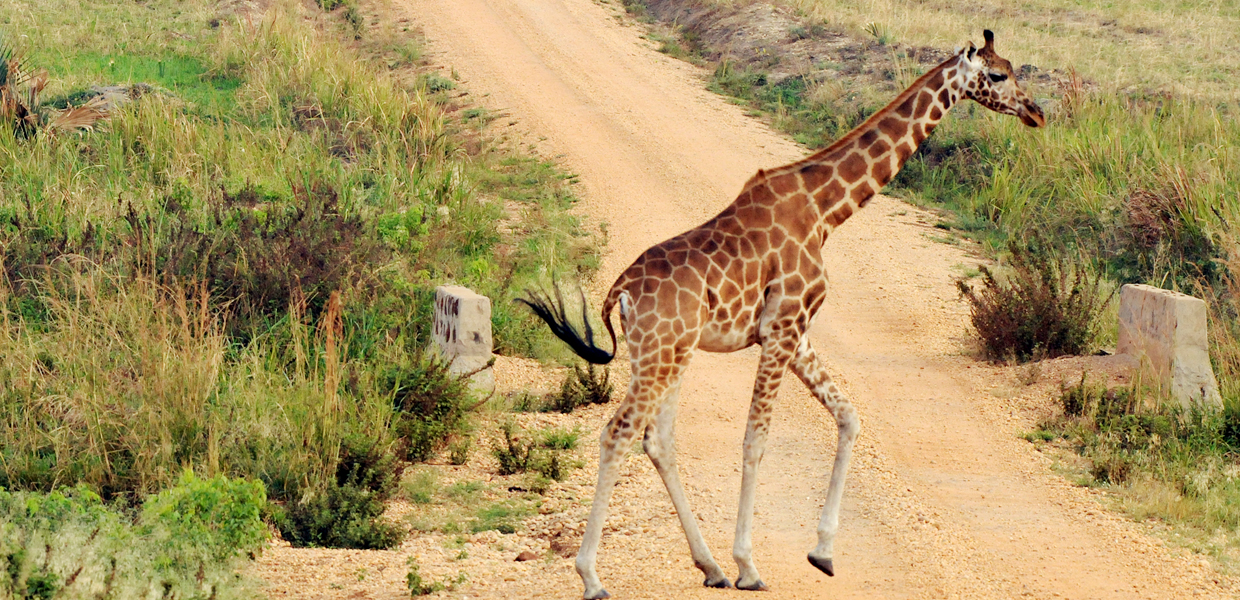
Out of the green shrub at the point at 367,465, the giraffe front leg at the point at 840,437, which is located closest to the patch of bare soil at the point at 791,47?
the green shrub at the point at 367,465

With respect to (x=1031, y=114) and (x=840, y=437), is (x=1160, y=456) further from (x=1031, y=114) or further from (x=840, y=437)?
(x=840, y=437)

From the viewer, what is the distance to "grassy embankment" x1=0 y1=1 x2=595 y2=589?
8.35 m

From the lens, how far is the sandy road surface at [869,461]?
7238mm

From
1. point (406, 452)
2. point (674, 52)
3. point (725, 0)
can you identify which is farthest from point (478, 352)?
point (725, 0)

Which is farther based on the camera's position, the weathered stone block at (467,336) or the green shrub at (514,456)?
the weathered stone block at (467,336)

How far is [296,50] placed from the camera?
19547mm

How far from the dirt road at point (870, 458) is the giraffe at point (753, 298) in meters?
0.59

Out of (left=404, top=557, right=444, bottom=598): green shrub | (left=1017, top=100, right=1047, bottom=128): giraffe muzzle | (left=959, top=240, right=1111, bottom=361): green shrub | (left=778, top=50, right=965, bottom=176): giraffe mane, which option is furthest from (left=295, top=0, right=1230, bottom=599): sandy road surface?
(left=1017, top=100, right=1047, bottom=128): giraffe muzzle

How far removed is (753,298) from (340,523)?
3.01m

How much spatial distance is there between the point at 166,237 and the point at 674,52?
47.9ft

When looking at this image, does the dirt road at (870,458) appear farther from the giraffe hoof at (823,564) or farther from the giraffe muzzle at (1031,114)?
the giraffe muzzle at (1031,114)

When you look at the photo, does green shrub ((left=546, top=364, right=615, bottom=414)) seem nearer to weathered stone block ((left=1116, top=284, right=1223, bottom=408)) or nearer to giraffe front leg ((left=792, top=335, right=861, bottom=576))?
giraffe front leg ((left=792, top=335, right=861, bottom=576))

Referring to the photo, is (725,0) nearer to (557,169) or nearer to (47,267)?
(557,169)

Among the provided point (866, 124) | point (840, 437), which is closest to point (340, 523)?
point (840, 437)
